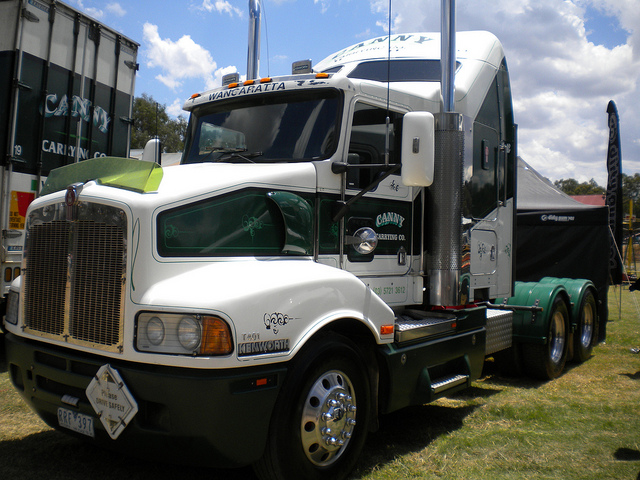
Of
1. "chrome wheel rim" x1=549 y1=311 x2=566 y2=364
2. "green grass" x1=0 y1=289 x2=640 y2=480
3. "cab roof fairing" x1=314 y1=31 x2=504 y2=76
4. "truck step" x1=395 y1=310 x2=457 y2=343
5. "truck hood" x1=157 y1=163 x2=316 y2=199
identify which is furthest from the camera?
"chrome wheel rim" x1=549 y1=311 x2=566 y2=364

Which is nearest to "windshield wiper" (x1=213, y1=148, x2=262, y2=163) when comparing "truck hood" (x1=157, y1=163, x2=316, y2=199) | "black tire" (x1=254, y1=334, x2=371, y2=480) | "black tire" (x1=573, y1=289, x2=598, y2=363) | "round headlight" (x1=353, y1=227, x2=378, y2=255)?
"truck hood" (x1=157, y1=163, x2=316, y2=199)

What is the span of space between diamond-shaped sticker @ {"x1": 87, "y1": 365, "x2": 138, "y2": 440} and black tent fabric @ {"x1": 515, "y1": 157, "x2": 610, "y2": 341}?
9.43 metres

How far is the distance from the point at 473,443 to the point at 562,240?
298 inches

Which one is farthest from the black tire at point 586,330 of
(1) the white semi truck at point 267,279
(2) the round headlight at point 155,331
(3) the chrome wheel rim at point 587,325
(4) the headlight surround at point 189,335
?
(2) the round headlight at point 155,331

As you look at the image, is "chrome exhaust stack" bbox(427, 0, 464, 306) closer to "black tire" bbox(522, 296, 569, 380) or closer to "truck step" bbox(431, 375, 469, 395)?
"truck step" bbox(431, 375, 469, 395)

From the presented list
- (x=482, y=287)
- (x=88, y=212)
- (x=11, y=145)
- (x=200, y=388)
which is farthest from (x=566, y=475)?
(x=11, y=145)

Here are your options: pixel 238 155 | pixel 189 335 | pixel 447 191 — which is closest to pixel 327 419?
pixel 189 335

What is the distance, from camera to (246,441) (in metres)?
3.17

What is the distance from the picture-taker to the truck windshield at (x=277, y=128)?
14.2 feet

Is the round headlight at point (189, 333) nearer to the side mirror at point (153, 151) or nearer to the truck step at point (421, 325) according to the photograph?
the truck step at point (421, 325)

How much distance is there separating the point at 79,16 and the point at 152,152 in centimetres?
340

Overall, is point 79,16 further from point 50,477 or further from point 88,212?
point 50,477

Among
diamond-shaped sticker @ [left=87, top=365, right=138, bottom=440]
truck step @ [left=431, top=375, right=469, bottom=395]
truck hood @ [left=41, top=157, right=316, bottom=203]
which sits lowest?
truck step @ [left=431, top=375, right=469, bottom=395]

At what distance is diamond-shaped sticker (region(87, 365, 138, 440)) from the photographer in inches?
122
